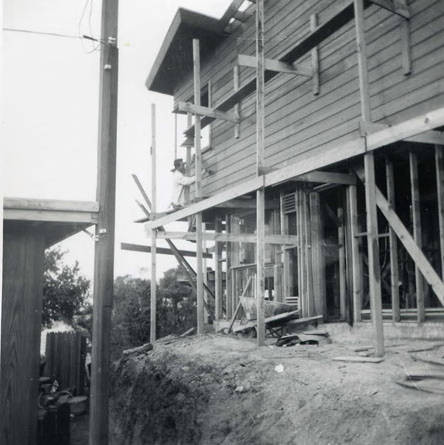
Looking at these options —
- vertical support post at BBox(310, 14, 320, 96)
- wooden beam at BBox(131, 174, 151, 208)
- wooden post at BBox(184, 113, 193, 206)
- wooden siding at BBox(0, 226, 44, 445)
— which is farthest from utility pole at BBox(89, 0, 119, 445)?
wooden post at BBox(184, 113, 193, 206)

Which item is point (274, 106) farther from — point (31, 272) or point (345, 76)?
point (31, 272)

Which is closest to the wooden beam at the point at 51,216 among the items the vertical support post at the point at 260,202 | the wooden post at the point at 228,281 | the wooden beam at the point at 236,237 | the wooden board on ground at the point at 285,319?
the vertical support post at the point at 260,202

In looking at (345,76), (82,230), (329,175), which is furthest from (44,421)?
(345,76)

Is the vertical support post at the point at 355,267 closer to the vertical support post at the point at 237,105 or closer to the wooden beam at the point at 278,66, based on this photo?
the wooden beam at the point at 278,66

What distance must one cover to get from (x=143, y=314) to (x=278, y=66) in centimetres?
972

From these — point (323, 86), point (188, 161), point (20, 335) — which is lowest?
point (20, 335)

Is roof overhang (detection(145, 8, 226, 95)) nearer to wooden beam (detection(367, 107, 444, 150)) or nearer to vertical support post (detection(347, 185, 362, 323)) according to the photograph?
vertical support post (detection(347, 185, 362, 323))

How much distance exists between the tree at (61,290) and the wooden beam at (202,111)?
14404 mm

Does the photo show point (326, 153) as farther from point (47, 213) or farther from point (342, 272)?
point (47, 213)

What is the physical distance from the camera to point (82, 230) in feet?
15.0

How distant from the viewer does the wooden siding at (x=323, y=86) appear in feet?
25.2

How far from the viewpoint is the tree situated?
23750mm

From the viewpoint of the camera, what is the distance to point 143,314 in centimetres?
1630

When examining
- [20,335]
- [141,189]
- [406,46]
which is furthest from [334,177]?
[141,189]
